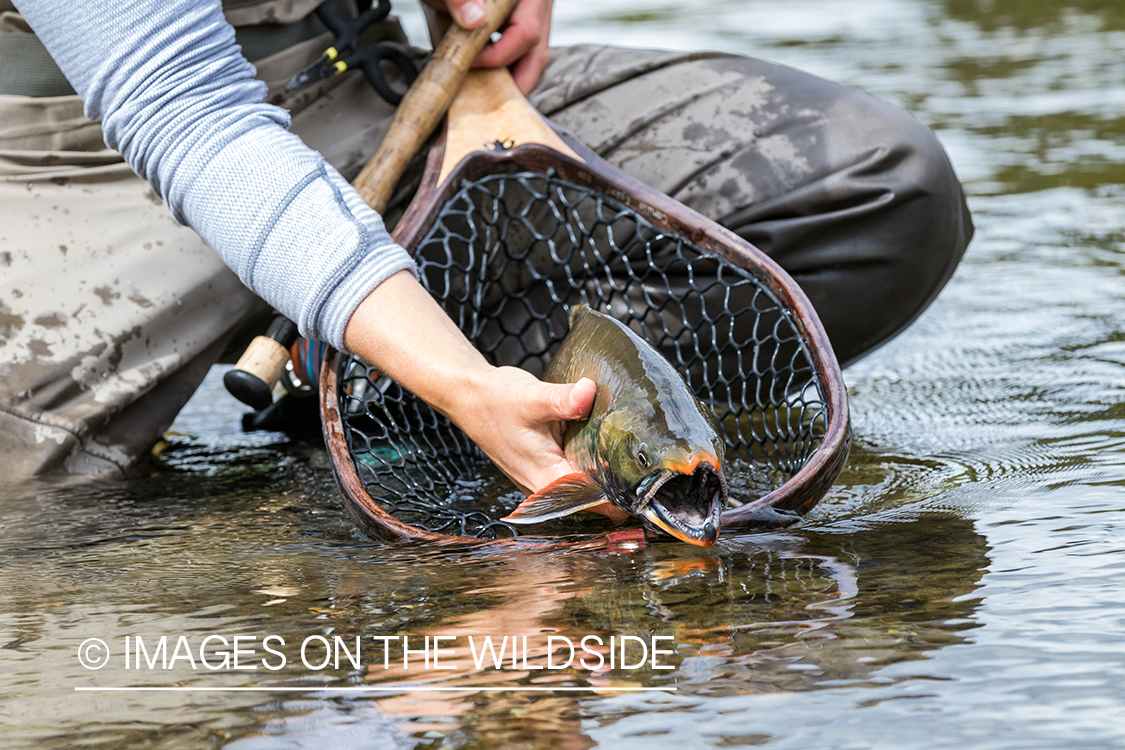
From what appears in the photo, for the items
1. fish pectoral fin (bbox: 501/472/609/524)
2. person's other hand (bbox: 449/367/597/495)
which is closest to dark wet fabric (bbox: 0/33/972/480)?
person's other hand (bbox: 449/367/597/495)

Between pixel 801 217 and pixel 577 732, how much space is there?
1.35m

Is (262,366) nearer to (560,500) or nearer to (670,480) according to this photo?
(560,500)

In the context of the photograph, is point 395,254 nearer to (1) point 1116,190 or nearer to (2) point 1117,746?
(2) point 1117,746

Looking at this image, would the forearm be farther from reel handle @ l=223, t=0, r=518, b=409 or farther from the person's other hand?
reel handle @ l=223, t=0, r=518, b=409

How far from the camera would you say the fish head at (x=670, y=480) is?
135 cm

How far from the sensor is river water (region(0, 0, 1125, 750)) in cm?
110

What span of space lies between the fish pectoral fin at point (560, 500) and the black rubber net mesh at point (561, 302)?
48cm

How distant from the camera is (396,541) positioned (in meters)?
1.60

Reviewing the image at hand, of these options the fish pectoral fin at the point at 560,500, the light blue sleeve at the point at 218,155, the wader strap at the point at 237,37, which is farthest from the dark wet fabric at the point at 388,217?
the fish pectoral fin at the point at 560,500

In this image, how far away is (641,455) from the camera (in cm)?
138

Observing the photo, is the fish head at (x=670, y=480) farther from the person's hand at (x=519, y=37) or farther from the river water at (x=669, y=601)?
the person's hand at (x=519, y=37)

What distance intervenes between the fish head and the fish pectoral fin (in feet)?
0.14

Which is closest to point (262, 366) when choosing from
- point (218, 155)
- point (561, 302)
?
point (218, 155)

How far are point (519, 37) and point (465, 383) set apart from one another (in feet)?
3.28
